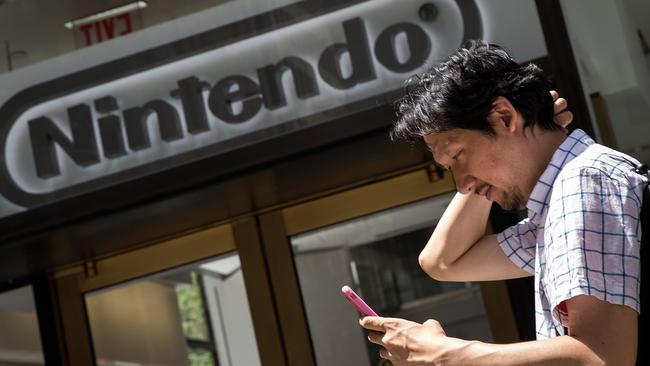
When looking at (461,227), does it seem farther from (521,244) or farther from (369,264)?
(369,264)

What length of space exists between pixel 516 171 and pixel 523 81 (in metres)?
0.17

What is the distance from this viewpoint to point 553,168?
1.91 metres

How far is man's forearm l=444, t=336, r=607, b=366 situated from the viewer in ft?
5.58

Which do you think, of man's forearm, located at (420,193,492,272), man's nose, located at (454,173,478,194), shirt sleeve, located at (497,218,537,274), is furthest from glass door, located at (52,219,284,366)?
man's nose, located at (454,173,478,194)

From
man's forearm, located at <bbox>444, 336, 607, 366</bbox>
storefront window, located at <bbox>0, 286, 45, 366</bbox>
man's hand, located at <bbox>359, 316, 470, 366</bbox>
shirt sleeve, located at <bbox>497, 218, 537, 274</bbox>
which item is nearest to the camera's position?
man's forearm, located at <bbox>444, 336, 607, 366</bbox>

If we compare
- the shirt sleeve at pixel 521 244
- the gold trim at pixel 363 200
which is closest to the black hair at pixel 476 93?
the shirt sleeve at pixel 521 244

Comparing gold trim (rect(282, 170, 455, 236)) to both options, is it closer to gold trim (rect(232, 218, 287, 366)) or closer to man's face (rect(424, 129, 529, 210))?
gold trim (rect(232, 218, 287, 366))

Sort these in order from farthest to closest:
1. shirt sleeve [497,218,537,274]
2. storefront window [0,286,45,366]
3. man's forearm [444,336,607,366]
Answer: storefront window [0,286,45,366], shirt sleeve [497,218,537,274], man's forearm [444,336,607,366]

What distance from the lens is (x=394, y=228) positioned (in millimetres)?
5574

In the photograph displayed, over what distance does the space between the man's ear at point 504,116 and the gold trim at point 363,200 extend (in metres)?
3.50

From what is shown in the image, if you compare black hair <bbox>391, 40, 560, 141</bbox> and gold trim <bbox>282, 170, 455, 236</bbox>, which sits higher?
gold trim <bbox>282, 170, 455, 236</bbox>

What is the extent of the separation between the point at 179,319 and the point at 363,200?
1223 millimetres

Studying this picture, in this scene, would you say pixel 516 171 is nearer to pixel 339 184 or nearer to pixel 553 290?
pixel 553 290

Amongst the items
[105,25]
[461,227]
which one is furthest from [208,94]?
[461,227]
